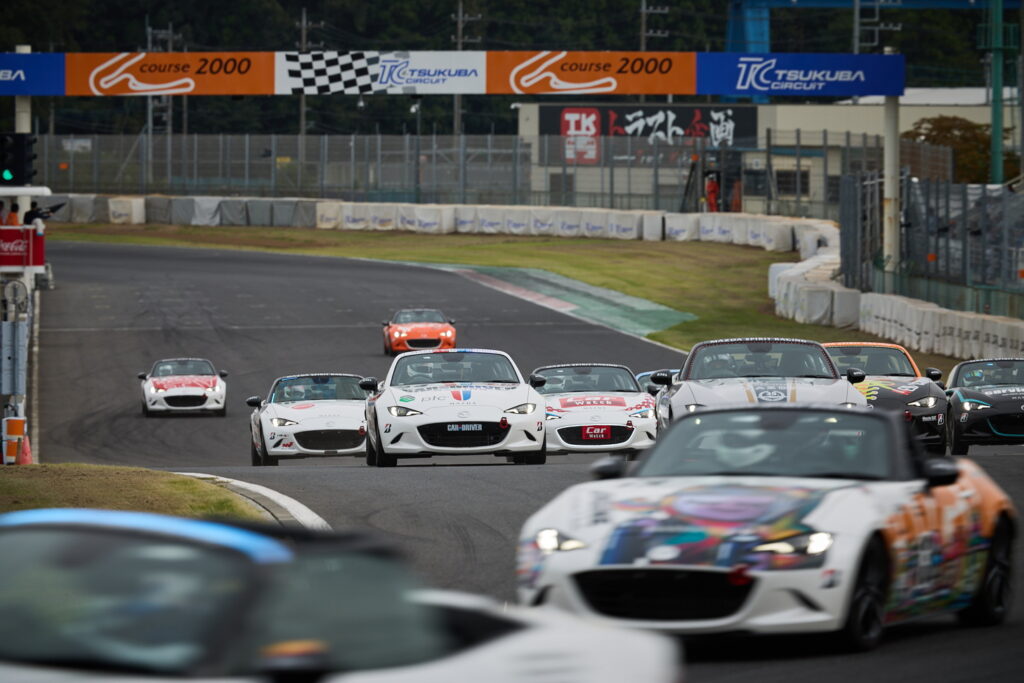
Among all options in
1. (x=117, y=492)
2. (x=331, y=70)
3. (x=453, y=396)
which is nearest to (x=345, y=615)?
(x=117, y=492)

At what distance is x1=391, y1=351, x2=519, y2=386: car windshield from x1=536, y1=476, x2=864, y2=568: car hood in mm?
10193

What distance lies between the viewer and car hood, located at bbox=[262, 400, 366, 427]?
20.7m

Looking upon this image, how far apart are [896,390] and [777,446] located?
1131 cm

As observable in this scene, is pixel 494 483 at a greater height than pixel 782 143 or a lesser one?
lesser

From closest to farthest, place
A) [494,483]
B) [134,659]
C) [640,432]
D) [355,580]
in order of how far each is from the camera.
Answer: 1. [134,659]
2. [355,580]
3. [494,483]
4. [640,432]

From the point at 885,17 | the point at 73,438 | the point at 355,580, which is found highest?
the point at 885,17

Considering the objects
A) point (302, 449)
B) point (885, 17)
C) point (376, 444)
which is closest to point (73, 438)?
point (302, 449)

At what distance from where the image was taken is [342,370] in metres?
33.9

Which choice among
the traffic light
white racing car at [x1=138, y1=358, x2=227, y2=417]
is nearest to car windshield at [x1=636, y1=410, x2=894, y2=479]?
the traffic light

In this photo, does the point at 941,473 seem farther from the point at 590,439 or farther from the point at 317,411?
the point at 317,411

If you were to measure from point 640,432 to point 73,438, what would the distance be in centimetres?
1082

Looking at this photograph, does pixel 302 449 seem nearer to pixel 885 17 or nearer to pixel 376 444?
pixel 376 444

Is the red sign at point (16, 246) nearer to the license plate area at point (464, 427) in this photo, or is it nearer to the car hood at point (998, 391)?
the license plate area at point (464, 427)

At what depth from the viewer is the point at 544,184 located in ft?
220
